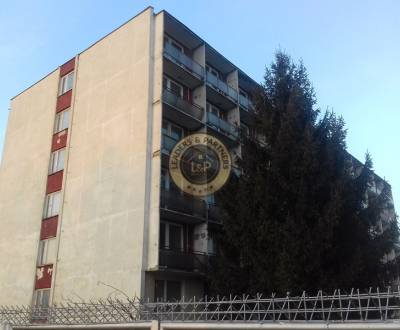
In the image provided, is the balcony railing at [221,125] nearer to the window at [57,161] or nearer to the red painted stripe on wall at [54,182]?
the window at [57,161]

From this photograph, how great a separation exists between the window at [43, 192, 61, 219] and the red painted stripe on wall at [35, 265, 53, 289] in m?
2.82

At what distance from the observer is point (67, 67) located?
2850 centimetres

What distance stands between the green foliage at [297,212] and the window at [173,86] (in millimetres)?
6490

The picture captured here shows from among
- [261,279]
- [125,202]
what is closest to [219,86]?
[125,202]

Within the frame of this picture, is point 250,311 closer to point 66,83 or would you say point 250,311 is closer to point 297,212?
point 297,212

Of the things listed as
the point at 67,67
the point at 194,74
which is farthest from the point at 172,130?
the point at 67,67

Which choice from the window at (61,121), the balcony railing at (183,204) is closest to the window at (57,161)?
the window at (61,121)

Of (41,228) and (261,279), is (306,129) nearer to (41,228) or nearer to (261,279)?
(261,279)

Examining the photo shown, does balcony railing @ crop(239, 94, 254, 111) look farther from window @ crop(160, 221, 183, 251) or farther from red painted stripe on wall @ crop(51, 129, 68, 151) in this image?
red painted stripe on wall @ crop(51, 129, 68, 151)

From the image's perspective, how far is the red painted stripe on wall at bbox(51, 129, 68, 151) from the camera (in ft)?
85.7

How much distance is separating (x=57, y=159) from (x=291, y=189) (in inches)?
584

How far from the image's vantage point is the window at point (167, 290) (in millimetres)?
20000

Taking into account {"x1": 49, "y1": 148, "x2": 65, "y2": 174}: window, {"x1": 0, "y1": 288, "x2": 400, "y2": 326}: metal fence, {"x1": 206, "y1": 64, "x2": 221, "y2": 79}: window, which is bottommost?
{"x1": 0, "y1": 288, "x2": 400, "y2": 326}: metal fence

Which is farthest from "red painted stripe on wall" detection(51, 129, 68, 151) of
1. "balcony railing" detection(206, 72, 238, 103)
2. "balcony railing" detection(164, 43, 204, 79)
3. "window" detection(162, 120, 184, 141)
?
"balcony railing" detection(206, 72, 238, 103)
